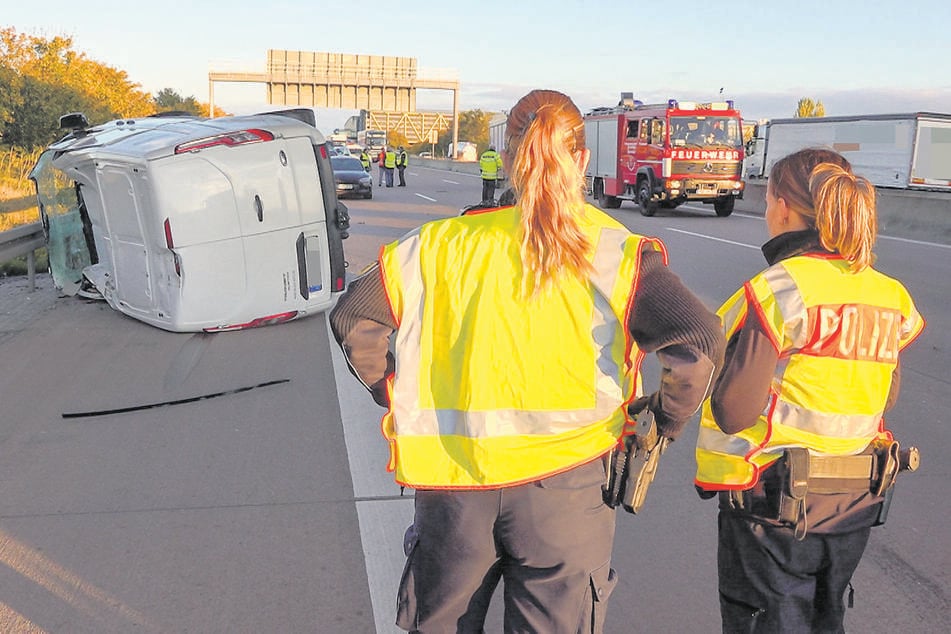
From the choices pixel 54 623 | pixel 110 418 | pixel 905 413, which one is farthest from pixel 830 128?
pixel 54 623

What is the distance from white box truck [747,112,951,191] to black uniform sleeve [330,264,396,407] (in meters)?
26.7

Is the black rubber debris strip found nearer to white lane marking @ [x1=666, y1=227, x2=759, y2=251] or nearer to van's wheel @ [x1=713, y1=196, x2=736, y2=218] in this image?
white lane marking @ [x1=666, y1=227, x2=759, y2=251]

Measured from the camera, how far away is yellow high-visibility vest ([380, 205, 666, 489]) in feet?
6.93

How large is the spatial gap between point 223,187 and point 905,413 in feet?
18.6

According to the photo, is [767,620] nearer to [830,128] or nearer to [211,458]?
[211,458]

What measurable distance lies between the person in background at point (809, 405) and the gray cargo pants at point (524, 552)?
51cm

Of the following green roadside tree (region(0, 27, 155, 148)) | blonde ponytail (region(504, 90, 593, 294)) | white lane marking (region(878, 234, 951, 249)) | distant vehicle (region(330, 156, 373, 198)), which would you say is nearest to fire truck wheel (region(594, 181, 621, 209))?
distant vehicle (region(330, 156, 373, 198))

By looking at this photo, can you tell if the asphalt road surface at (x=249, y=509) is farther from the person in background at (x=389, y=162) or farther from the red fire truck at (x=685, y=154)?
the person in background at (x=389, y=162)

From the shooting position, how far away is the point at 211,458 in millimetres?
5309

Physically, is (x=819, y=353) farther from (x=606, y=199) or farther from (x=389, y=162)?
(x=389, y=162)

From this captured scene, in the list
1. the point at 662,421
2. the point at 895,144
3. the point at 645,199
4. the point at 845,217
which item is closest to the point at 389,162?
the point at 645,199

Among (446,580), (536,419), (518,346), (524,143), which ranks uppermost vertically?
(524,143)

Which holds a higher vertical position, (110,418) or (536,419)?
(536,419)

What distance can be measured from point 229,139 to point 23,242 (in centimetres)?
389
